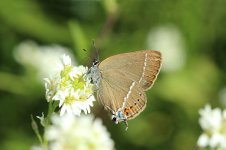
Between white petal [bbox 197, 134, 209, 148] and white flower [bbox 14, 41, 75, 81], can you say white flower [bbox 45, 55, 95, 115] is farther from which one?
white flower [bbox 14, 41, 75, 81]

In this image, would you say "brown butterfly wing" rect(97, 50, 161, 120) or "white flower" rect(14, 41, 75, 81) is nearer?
"brown butterfly wing" rect(97, 50, 161, 120)

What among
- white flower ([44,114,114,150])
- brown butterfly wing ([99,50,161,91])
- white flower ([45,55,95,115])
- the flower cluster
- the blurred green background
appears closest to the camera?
white flower ([44,114,114,150])

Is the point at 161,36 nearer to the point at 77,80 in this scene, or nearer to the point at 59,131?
the point at 77,80

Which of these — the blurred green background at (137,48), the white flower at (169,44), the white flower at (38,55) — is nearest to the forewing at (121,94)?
the blurred green background at (137,48)

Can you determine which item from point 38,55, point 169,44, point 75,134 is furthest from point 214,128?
point 169,44

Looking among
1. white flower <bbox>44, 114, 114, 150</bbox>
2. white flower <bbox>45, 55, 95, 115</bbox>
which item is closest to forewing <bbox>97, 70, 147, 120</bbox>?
white flower <bbox>45, 55, 95, 115</bbox>

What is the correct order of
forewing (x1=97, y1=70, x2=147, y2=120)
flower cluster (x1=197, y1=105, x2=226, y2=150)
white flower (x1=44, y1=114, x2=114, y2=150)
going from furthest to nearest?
forewing (x1=97, y1=70, x2=147, y2=120) → flower cluster (x1=197, y1=105, x2=226, y2=150) → white flower (x1=44, y1=114, x2=114, y2=150)
